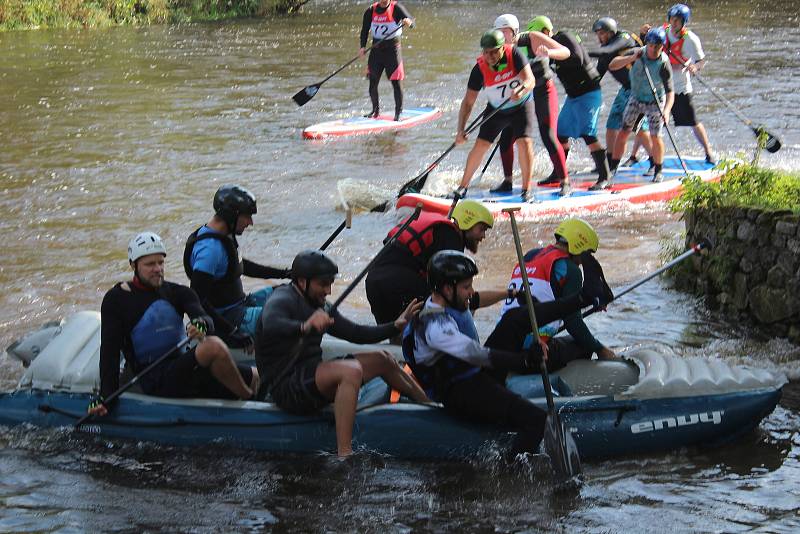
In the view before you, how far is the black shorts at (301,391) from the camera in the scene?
625 cm

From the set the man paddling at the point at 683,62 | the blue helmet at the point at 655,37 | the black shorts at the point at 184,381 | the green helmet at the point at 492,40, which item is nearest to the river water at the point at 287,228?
the black shorts at the point at 184,381

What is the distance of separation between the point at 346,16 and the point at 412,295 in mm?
24216

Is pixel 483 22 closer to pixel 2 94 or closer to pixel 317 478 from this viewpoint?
pixel 2 94

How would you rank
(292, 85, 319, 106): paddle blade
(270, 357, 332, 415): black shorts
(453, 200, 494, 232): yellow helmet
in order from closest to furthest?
(270, 357, 332, 415): black shorts < (453, 200, 494, 232): yellow helmet < (292, 85, 319, 106): paddle blade

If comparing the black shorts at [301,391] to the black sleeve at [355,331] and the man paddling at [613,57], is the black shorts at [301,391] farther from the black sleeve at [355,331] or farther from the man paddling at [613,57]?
A: the man paddling at [613,57]

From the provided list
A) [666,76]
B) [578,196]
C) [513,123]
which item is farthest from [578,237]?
[666,76]

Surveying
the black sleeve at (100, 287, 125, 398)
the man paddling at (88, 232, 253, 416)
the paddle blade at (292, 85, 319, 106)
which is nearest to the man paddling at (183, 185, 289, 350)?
the man paddling at (88, 232, 253, 416)

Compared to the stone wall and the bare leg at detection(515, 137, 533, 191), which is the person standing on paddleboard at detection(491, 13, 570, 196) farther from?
the stone wall

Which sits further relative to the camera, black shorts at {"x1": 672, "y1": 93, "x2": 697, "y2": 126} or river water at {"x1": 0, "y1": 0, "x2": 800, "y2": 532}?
black shorts at {"x1": 672, "y1": 93, "x2": 697, "y2": 126}

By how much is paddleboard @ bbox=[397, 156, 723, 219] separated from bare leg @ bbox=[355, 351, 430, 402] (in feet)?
14.0

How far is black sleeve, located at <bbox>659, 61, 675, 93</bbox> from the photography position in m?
11.2

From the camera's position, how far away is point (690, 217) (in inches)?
345

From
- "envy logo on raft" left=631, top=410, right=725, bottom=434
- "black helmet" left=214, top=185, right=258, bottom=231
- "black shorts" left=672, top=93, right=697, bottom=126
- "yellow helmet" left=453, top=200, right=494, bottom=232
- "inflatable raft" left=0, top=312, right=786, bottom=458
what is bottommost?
"envy logo on raft" left=631, top=410, right=725, bottom=434

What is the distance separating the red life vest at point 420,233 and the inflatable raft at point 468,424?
0.91m
